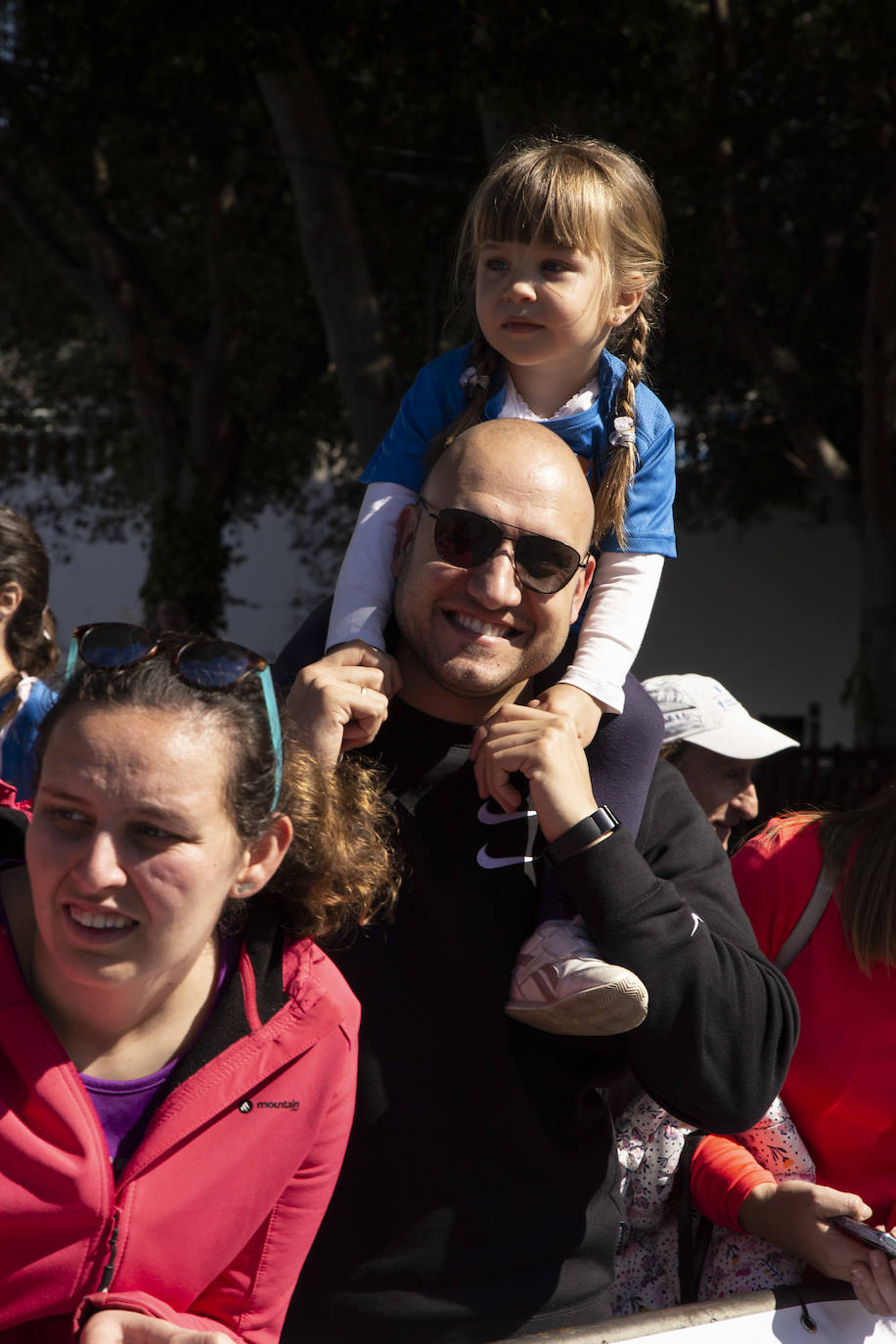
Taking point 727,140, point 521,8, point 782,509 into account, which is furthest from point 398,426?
point 782,509

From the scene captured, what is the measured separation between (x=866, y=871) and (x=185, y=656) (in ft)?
4.59

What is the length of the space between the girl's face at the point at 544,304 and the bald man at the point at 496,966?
0.47m

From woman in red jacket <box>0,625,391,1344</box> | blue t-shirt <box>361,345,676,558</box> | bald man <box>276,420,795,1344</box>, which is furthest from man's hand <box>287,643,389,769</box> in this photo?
blue t-shirt <box>361,345,676,558</box>

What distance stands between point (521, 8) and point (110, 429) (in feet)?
36.1

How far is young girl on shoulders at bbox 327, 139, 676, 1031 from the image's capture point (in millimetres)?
2748

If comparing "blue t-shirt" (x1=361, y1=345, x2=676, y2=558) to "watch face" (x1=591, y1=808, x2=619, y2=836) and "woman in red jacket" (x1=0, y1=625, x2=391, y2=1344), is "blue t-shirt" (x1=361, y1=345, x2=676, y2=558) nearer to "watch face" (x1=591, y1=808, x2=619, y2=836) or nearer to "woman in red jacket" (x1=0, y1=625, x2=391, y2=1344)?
"watch face" (x1=591, y1=808, x2=619, y2=836)

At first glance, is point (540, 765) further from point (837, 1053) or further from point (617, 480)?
point (837, 1053)

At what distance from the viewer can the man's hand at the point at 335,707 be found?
7.38 feet

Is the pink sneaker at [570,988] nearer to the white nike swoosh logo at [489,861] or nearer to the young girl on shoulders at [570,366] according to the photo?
the white nike swoosh logo at [489,861]

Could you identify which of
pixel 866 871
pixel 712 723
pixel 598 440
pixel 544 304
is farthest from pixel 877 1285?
pixel 544 304

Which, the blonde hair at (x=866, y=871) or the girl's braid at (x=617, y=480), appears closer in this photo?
the blonde hair at (x=866, y=871)

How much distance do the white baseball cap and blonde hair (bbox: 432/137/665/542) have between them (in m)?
1.08

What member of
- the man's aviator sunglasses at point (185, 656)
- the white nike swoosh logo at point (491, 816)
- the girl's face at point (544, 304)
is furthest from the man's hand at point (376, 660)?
the girl's face at point (544, 304)

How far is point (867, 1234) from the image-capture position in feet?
7.68
